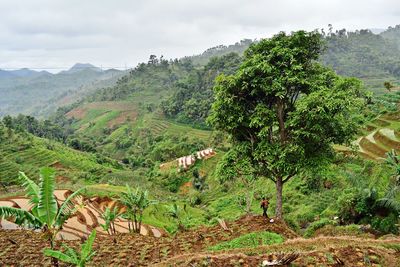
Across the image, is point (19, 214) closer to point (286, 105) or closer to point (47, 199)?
point (47, 199)

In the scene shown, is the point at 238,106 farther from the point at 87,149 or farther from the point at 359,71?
the point at 359,71

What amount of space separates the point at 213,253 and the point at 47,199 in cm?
453

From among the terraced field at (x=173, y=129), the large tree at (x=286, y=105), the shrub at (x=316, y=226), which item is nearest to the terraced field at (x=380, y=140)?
the shrub at (x=316, y=226)

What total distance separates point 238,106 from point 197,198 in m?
30.9

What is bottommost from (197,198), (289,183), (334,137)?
(197,198)

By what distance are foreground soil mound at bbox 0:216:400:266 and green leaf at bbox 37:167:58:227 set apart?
0.54 meters

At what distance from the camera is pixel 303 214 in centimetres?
2317

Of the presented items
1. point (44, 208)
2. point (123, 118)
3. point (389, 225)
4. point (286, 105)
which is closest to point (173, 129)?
point (123, 118)

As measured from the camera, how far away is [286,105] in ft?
49.8

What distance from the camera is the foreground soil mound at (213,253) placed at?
7.86 meters

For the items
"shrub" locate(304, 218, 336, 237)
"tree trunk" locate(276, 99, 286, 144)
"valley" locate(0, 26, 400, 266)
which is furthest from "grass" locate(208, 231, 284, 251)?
"shrub" locate(304, 218, 336, 237)

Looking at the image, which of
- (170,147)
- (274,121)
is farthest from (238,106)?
(170,147)

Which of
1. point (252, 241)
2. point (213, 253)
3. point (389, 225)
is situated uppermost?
point (213, 253)

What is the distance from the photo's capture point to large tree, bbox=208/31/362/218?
13109 millimetres
